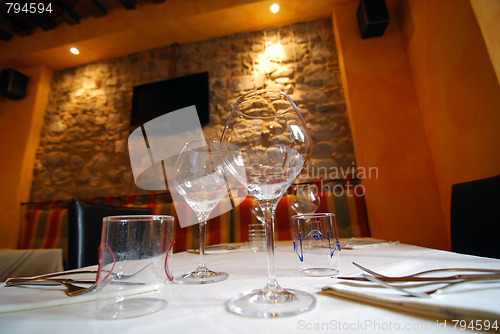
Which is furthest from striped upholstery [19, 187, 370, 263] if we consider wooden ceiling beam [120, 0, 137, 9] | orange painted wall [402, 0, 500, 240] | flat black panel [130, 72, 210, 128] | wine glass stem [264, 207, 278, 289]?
wooden ceiling beam [120, 0, 137, 9]

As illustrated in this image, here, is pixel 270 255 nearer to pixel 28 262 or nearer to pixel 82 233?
pixel 82 233

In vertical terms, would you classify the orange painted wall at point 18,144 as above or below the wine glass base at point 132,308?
above

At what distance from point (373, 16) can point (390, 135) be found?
3.91 ft

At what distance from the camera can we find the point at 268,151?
1.32 ft

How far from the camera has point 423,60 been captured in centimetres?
223

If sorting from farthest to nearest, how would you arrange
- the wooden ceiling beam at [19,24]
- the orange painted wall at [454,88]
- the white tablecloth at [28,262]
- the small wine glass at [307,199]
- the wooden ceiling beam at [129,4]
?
the wooden ceiling beam at [19,24], the wooden ceiling beam at [129,4], the orange painted wall at [454,88], the small wine glass at [307,199], the white tablecloth at [28,262]

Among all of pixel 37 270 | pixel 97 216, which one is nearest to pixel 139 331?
pixel 97 216

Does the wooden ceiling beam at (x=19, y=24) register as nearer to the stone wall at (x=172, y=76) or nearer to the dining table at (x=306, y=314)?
the stone wall at (x=172, y=76)

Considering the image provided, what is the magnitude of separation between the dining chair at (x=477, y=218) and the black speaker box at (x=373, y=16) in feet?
6.32

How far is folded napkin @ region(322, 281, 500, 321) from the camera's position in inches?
9.8

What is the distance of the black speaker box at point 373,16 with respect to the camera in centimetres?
242

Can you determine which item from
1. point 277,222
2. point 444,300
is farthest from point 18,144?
point 444,300

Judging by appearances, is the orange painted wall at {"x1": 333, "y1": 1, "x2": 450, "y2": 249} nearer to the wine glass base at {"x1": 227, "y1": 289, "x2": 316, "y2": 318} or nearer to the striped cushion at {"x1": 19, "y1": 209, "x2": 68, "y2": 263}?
the wine glass base at {"x1": 227, "y1": 289, "x2": 316, "y2": 318}

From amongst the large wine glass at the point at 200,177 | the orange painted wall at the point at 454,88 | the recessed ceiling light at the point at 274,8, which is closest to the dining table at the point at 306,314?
the large wine glass at the point at 200,177
